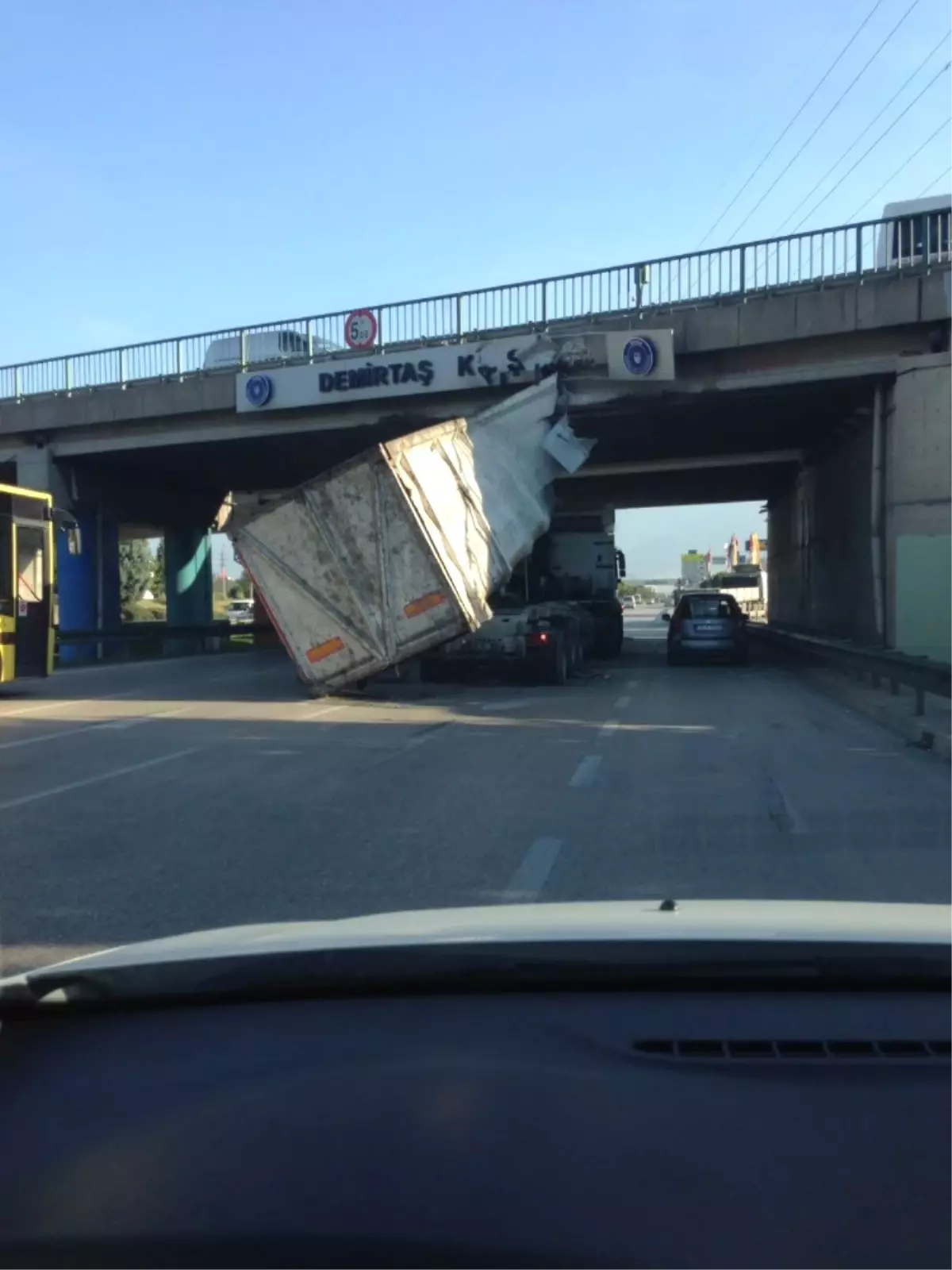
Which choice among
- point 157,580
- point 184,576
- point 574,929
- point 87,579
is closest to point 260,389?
point 87,579

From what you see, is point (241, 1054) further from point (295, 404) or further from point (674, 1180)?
point (295, 404)

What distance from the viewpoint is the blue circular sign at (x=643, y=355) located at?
24031 mm

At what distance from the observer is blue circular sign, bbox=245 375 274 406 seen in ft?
92.6

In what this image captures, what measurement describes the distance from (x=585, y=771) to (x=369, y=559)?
727 centimetres

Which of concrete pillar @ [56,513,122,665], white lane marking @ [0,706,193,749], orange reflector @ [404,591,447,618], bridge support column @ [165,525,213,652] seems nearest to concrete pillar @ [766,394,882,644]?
orange reflector @ [404,591,447,618]

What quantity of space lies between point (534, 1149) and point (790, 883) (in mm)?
4991

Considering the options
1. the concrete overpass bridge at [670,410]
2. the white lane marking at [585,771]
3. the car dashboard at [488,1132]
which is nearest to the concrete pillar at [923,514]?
the concrete overpass bridge at [670,410]

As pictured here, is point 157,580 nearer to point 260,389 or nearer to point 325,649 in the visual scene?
point 260,389

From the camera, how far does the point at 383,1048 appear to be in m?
2.84

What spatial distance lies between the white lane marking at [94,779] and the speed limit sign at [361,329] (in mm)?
16367

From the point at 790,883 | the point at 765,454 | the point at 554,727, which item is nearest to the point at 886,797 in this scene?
the point at 790,883

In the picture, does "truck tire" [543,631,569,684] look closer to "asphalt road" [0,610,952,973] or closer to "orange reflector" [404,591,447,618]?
"asphalt road" [0,610,952,973]

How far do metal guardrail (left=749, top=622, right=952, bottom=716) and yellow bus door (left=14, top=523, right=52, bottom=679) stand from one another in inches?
502

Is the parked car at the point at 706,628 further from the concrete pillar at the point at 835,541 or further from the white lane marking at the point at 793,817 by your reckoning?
the white lane marking at the point at 793,817
